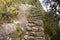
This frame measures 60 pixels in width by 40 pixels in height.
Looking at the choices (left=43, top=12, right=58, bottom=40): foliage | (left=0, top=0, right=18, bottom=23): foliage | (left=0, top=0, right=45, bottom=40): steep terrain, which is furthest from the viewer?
(left=43, top=12, right=58, bottom=40): foliage

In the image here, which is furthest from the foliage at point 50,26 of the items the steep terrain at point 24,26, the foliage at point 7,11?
the foliage at point 7,11

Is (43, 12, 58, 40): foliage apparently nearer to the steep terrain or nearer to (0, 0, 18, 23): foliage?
the steep terrain

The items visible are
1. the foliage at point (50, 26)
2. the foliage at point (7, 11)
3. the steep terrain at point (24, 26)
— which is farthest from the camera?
the foliage at point (50, 26)

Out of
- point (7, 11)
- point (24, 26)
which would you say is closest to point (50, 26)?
point (24, 26)

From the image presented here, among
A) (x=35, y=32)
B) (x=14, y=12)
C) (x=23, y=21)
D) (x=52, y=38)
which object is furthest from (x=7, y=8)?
(x=52, y=38)

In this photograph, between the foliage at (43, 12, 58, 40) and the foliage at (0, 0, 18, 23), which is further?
the foliage at (43, 12, 58, 40)

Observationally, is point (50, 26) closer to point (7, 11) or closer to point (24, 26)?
point (24, 26)

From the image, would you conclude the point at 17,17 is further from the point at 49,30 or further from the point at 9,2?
the point at 49,30

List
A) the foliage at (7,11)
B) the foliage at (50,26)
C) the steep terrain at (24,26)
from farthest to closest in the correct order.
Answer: the foliage at (50,26)
the foliage at (7,11)
the steep terrain at (24,26)

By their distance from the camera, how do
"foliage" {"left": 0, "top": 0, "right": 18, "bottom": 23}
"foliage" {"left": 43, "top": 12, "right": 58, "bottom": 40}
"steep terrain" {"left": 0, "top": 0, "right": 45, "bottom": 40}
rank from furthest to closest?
"foliage" {"left": 43, "top": 12, "right": 58, "bottom": 40}, "foliage" {"left": 0, "top": 0, "right": 18, "bottom": 23}, "steep terrain" {"left": 0, "top": 0, "right": 45, "bottom": 40}

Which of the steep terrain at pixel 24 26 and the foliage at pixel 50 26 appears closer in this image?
the steep terrain at pixel 24 26

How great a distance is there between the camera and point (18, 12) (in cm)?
453

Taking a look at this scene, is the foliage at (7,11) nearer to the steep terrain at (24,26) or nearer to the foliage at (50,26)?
the steep terrain at (24,26)

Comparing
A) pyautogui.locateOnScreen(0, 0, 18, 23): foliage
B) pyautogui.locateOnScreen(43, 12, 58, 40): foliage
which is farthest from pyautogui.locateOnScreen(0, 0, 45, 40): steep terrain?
pyautogui.locateOnScreen(43, 12, 58, 40): foliage
